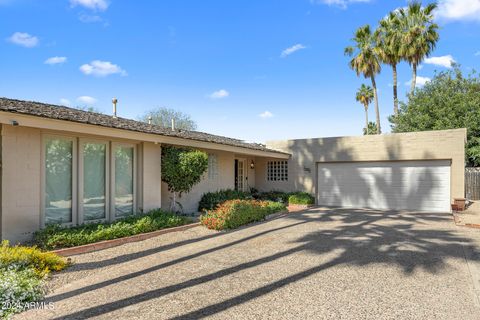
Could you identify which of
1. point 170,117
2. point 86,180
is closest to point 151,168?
point 86,180

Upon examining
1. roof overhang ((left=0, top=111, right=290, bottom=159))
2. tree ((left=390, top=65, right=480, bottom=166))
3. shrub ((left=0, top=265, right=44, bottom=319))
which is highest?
tree ((left=390, top=65, right=480, bottom=166))

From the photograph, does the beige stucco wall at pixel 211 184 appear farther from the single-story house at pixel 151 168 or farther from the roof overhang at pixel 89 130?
the roof overhang at pixel 89 130

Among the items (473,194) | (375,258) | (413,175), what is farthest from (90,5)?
(473,194)

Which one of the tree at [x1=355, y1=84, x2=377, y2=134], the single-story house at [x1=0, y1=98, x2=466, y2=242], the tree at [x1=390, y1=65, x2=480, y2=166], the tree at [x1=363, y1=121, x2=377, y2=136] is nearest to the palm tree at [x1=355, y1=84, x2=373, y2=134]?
the tree at [x1=355, y1=84, x2=377, y2=134]

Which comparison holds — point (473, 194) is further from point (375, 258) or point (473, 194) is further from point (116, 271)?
point (116, 271)

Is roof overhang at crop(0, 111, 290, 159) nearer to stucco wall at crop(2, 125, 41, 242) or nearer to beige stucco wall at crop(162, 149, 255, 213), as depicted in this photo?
stucco wall at crop(2, 125, 41, 242)

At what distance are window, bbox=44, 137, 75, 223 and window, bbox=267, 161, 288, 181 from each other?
40.5 feet

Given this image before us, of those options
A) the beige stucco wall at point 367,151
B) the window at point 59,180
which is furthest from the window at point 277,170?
the window at point 59,180

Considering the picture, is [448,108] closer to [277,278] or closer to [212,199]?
[212,199]

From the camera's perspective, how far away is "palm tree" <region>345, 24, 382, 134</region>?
81.8ft

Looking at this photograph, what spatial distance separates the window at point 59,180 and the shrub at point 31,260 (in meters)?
1.99

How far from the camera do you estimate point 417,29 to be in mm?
23828

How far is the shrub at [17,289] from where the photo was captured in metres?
4.06

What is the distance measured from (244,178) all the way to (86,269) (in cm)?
1278
